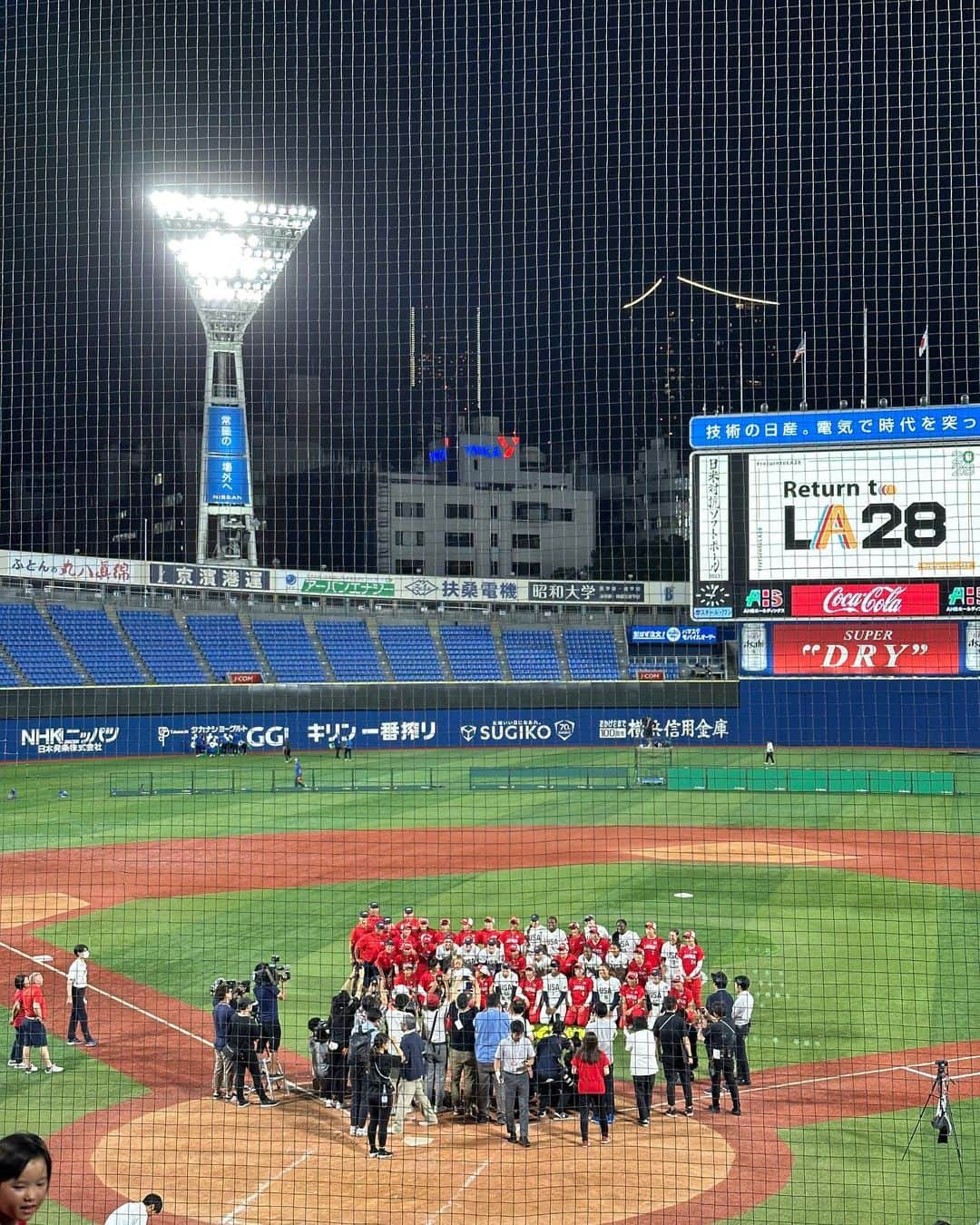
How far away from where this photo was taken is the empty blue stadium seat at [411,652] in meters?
43.5

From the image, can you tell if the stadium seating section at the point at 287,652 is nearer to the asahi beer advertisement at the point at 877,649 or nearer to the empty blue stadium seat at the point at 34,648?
the empty blue stadium seat at the point at 34,648

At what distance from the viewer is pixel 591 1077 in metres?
10.1

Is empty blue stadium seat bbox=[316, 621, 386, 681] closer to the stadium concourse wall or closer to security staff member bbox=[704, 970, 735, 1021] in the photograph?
the stadium concourse wall

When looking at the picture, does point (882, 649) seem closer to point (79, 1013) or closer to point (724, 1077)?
point (724, 1077)

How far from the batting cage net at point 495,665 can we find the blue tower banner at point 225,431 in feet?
1.17

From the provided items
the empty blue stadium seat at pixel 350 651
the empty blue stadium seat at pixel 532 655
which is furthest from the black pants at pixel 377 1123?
the empty blue stadium seat at pixel 532 655

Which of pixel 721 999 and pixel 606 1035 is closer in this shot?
pixel 606 1035

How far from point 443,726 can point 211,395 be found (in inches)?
548

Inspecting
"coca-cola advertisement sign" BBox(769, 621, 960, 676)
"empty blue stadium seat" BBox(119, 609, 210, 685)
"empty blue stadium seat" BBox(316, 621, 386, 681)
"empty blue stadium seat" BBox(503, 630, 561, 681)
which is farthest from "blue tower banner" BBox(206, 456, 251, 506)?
"coca-cola advertisement sign" BBox(769, 621, 960, 676)


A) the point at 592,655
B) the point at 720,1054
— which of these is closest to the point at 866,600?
the point at 592,655

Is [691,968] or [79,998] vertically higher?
[691,968]

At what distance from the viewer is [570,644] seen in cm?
4669

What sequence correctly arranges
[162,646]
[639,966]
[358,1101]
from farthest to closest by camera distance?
[162,646] < [639,966] < [358,1101]

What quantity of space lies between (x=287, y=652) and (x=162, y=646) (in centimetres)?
430
